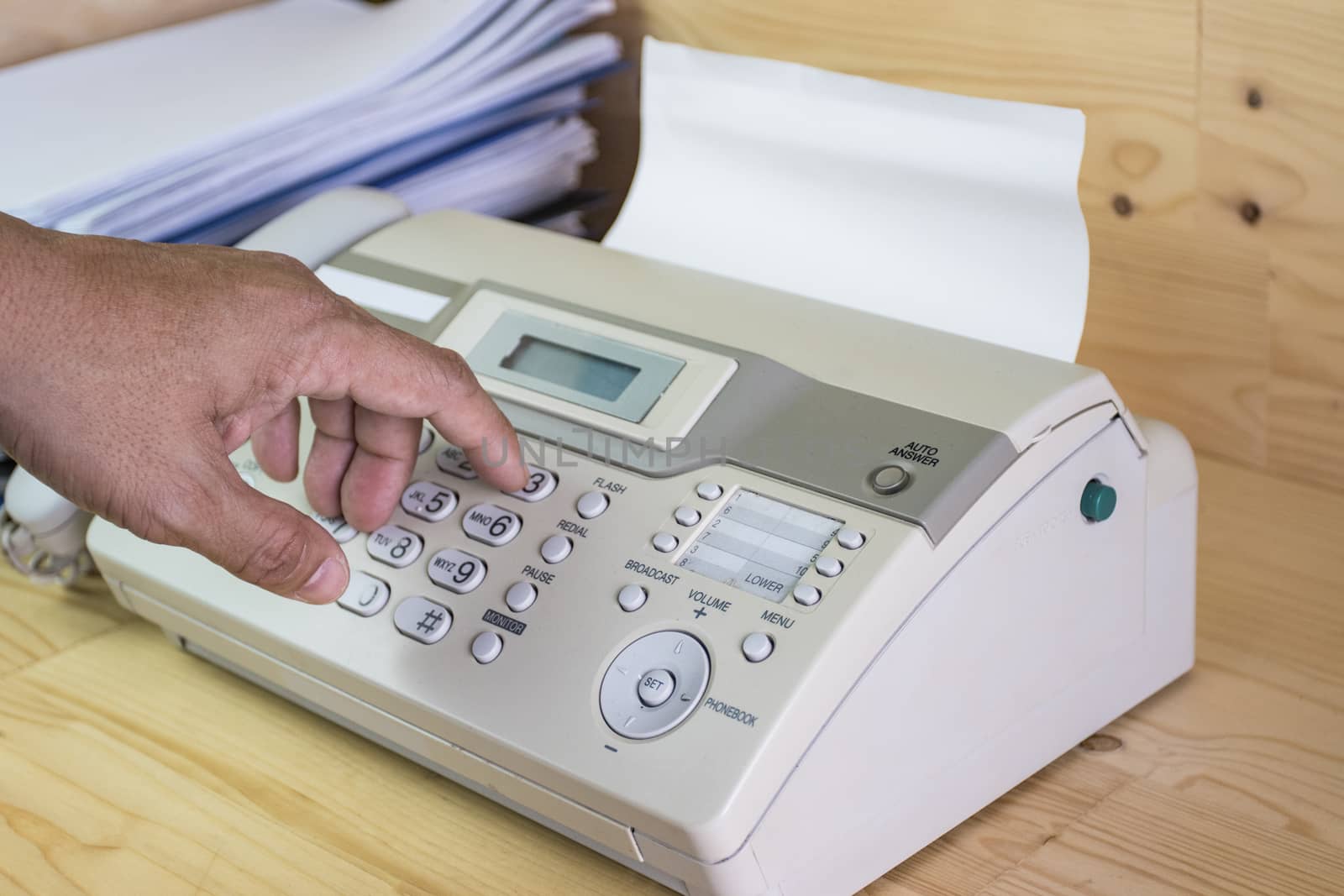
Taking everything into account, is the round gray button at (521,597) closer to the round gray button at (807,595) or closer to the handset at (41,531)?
the round gray button at (807,595)

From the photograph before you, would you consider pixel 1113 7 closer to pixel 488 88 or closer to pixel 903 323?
pixel 903 323

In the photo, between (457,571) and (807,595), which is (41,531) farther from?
(807,595)

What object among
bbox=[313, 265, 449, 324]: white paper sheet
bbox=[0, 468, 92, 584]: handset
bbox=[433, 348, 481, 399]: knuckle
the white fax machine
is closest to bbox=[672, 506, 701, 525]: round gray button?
the white fax machine

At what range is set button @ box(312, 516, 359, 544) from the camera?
57cm

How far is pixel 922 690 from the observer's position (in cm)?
47

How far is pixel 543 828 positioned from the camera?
0.53 metres

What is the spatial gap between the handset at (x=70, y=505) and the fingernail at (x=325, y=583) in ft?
0.71

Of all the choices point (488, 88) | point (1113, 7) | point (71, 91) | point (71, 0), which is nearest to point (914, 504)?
point (1113, 7)

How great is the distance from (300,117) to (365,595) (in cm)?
33

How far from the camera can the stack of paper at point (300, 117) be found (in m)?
0.72

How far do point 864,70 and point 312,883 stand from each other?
0.49 meters

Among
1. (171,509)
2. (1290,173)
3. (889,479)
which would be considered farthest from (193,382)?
(1290,173)

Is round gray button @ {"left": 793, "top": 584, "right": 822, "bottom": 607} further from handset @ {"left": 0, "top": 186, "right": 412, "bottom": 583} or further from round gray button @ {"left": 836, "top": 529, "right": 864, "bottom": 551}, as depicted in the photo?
handset @ {"left": 0, "top": 186, "right": 412, "bottom": 583}

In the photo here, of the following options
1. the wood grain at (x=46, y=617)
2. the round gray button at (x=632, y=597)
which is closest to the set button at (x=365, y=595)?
the round gray button at (x=632, y=597)
